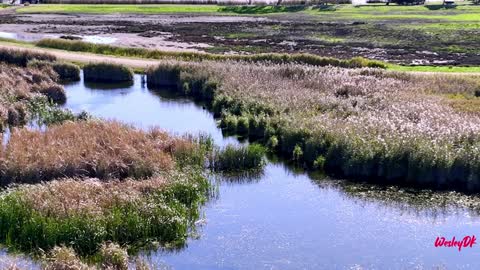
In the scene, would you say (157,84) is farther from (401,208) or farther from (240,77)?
(401,208)

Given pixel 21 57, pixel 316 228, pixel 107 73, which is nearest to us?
pixel 316 228

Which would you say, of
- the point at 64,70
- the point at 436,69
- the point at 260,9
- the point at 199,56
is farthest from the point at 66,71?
the point at 260,9

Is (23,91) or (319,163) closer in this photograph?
(319,163)

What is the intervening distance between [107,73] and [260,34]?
29021mm

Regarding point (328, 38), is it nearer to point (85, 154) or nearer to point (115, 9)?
point (115, 9)

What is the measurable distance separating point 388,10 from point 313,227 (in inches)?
3366

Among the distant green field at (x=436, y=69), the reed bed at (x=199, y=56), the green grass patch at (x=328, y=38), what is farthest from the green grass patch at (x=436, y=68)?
the green grass patch at (x=328, y=38)

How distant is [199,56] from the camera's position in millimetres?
51094

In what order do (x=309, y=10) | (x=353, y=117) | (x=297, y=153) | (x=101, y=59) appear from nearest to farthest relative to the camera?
(x=297, y=153) → (x=353, y=117) → (x=101, y=59) → (x=309, y=10)

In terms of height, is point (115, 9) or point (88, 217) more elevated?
point (115, 9)

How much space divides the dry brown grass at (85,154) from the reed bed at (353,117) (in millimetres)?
5733

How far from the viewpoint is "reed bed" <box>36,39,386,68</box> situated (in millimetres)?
47031

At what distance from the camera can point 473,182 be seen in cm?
2456

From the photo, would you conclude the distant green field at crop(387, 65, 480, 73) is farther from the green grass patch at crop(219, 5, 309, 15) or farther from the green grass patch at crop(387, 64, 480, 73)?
the green grass patch at crop(219, 5, 309, 15)
